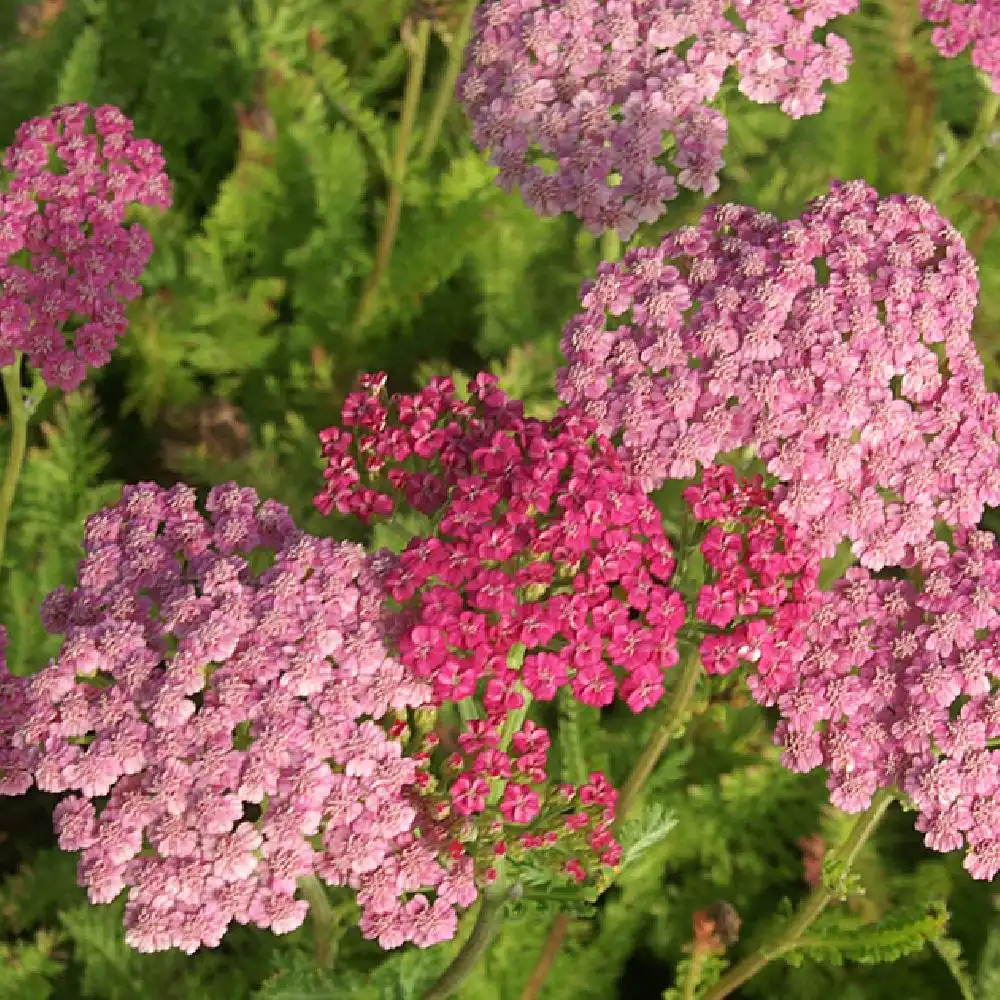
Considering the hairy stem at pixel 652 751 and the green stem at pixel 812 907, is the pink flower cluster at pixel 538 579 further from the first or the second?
the green stem at pixel 812 907

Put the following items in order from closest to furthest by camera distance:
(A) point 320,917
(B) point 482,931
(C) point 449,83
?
1. (B) point 482,931
2. (A) point 320,917
3. (C) point 449,83


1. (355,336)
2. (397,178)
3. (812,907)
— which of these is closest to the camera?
(812,907)

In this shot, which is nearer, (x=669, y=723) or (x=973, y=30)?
(x=669, y=723)

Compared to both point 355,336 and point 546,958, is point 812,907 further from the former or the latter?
point 355,336

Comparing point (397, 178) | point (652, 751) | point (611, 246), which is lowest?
point (652, 751)

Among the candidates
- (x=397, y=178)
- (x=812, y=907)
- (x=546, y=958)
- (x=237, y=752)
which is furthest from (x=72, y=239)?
(x=812, y=907)

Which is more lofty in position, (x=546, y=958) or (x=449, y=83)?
(x=449, y=83)

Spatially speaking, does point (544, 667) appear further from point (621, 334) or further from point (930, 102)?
point (930, 102)

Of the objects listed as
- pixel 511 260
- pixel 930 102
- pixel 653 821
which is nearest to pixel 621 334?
pixel 653 821
